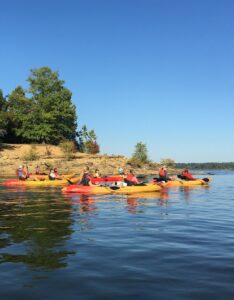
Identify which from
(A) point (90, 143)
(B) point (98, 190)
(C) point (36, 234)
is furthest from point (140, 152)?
(C) point (36, 234)

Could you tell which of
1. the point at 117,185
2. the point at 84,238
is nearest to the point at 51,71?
the point at 117,185

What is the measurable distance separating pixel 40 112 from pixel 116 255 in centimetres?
6431

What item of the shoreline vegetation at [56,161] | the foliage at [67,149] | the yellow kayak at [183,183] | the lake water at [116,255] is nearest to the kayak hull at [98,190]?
the yellow kayak at [183,183]

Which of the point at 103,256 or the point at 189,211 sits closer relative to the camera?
the point at 103,256

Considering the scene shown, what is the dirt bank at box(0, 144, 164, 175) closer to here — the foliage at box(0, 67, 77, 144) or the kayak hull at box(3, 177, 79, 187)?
the foliage at box(0, 67, 77, 144)

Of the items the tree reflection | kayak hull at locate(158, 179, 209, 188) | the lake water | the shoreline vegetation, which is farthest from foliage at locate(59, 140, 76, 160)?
the lake water

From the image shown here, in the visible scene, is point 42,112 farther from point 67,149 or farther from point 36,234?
point 36,234

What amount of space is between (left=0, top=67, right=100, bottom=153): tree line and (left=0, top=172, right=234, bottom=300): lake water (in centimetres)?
5562

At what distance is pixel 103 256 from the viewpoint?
8578 millimetres

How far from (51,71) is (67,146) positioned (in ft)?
59.2

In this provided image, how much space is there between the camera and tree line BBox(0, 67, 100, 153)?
2753 inches

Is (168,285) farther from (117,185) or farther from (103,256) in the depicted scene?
(117,185)

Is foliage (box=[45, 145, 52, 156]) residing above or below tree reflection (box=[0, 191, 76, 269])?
above

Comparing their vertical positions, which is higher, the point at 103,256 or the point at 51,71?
the point at 51,71
